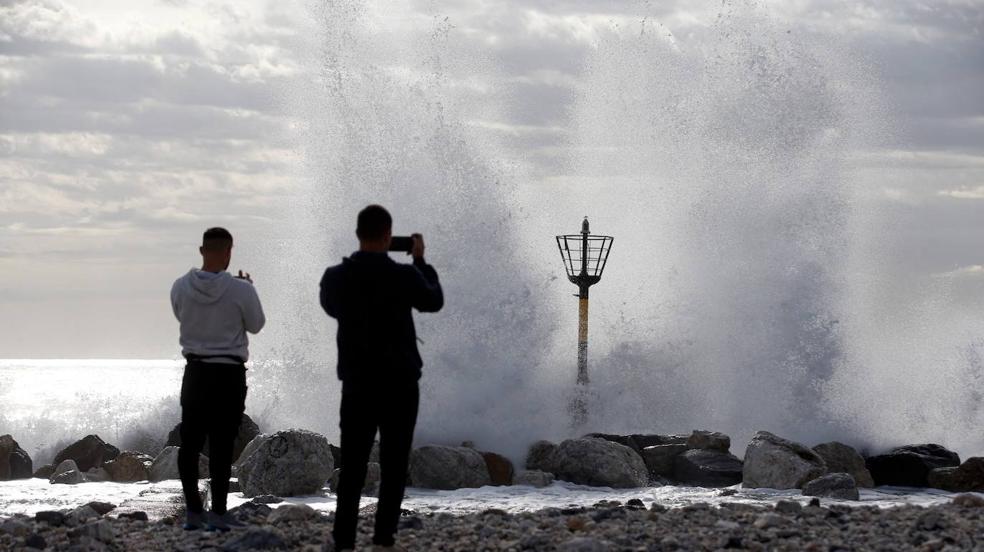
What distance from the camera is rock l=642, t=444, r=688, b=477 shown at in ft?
50.1

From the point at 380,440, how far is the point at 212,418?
167 cm

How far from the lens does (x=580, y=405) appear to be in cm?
2123

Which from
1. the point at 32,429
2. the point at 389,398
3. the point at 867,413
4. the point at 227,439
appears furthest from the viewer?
the point at 32,429

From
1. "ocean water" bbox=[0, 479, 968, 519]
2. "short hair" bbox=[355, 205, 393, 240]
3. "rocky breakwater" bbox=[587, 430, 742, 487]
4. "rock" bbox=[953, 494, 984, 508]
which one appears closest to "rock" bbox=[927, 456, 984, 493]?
"ocean water" bbox=[0, 479, 968, 519]

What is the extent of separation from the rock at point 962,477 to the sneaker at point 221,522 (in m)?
10.0

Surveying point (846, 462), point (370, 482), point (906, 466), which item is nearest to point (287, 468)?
point (370, 482)

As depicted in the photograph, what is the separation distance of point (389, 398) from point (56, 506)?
297 inches

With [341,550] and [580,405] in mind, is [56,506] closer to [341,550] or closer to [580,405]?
[341,550]

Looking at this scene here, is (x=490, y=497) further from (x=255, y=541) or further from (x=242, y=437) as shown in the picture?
(x=255, y=541)

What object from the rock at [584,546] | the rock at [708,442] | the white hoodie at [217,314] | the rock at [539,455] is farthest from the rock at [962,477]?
the white hoodie at [217,314]

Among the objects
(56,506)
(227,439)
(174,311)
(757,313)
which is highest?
(757,313)

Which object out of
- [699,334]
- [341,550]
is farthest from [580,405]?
[341,550]

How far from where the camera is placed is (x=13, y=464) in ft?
53.7

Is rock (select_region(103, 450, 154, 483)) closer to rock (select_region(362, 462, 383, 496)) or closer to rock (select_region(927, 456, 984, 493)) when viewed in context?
rock (select_region(362, 462, 383, 496))
